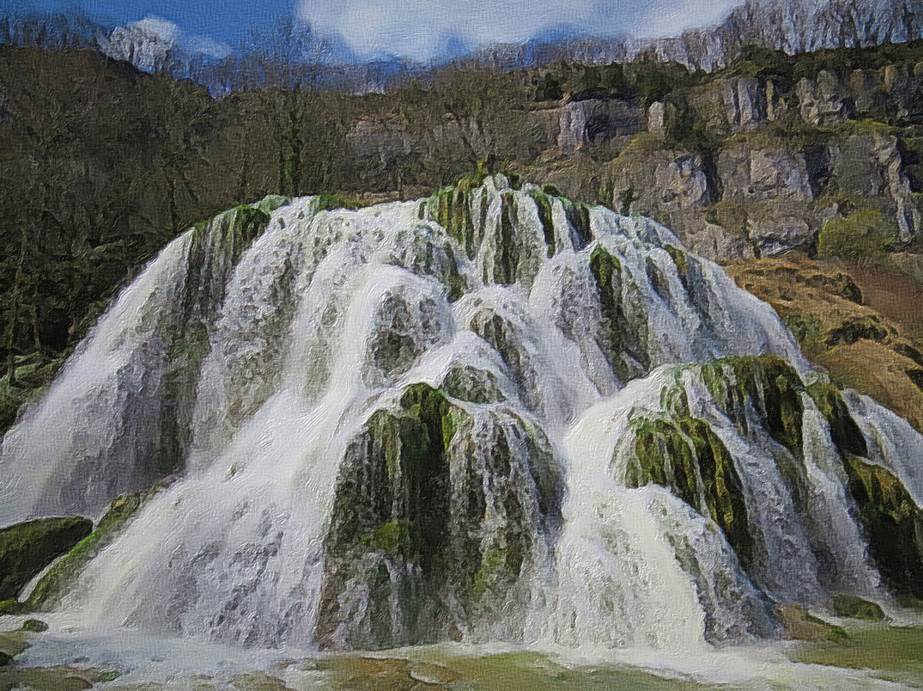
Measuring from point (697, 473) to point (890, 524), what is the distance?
152cm

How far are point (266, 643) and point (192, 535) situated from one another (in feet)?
2.91

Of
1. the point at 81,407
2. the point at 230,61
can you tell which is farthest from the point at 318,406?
the point at 230,61

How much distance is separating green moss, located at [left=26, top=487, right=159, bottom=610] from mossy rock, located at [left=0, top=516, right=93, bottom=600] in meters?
0.17

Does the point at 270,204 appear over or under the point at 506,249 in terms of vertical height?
over

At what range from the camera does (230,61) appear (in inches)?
330

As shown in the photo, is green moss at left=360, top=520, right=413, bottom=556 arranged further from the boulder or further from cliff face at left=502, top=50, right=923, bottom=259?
the boulder

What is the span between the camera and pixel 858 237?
13.0 m

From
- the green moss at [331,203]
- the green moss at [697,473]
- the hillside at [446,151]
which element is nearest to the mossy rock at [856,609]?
the green moss at [697,473]

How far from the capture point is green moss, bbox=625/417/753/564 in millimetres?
Result: 4906

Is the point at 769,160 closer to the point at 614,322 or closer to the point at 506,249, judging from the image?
the point at 506,249

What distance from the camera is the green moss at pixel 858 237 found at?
471 inches

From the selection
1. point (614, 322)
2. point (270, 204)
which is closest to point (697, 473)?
point (614, 322)

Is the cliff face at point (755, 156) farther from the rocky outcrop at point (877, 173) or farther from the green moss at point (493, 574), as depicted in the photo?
the green moss at point (493, 574)

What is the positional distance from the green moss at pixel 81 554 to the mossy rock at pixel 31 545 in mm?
172
